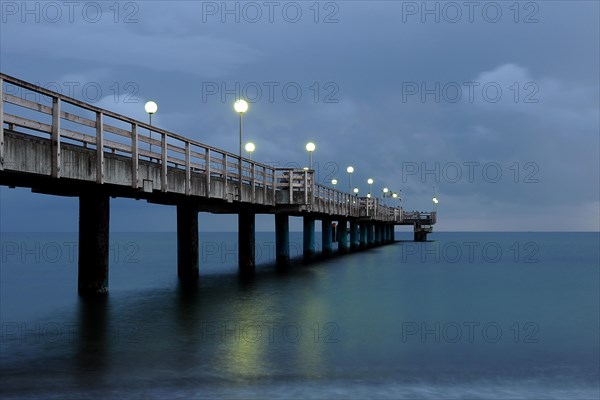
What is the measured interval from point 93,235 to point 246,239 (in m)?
16.5

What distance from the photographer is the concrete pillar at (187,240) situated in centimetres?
2988

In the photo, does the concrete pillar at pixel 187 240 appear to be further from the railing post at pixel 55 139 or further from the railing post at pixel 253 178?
the railing post at pixel 55 139

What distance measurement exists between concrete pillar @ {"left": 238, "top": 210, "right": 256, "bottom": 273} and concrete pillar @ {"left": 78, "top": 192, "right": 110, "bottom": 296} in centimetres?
1436

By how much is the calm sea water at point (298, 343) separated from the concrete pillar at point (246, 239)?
6.09 metres

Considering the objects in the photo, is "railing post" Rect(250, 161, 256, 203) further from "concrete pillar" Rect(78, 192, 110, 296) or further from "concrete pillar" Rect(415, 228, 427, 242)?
"concrete pillar" Rect(415, 228, 427, 242)

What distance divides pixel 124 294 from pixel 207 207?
7945 mm

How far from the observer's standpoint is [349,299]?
2600 centimetres

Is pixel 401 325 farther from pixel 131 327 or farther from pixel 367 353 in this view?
pixel 131 327

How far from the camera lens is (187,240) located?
30328mm
